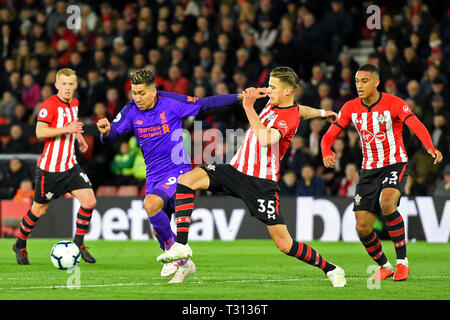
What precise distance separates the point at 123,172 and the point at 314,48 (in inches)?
178

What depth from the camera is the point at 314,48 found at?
17891 millimetres

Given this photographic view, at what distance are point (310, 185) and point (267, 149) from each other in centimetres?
764

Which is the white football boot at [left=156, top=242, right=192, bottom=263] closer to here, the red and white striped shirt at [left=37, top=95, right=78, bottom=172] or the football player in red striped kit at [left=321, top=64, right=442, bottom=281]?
the football player in red striped kit at [left=321, top=64, right=442, bottom=281]

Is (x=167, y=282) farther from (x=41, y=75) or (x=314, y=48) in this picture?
(x=41, y=75)

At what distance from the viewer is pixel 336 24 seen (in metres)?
18.0

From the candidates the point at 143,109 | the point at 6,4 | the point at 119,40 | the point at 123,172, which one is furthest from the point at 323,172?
the point at 6,4

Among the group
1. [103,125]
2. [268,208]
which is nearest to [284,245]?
[268,208]

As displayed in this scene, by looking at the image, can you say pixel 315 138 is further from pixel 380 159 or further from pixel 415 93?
pixel 380 159

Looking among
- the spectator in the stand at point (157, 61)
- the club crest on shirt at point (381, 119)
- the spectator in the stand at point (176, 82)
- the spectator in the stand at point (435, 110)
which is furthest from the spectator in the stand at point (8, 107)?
the club crest on shirt at point (381, 119)

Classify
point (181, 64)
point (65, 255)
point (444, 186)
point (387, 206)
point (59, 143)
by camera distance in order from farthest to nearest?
1. point (181, 64)
2. point (444, 186)
3. point (59, 143)
4. point (65, 255)
5. point (387, 206)

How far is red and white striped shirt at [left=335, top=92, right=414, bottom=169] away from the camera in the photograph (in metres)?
9.29

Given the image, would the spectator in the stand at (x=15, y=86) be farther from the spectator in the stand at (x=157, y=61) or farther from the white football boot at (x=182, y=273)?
the white football boot at (x=182, y=273)

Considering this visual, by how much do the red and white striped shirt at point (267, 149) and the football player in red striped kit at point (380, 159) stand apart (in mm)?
1044

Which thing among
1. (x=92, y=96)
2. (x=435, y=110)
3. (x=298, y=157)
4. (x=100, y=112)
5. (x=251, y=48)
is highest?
(x=251, y=48)
